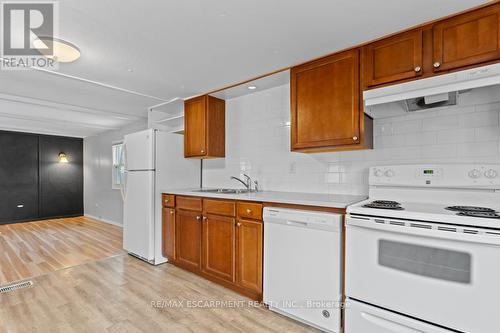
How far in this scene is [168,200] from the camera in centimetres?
329

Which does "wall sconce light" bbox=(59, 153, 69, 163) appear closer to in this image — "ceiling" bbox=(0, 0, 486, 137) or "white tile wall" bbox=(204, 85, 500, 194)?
"ceiling" bbox=(0, 0, 486, 137)

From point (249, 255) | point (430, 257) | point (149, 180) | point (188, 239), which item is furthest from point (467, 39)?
point (149, 180)

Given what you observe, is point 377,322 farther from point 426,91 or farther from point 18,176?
point 18,176

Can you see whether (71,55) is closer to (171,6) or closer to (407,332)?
(171,6)

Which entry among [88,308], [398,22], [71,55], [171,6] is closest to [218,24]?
[171,6]

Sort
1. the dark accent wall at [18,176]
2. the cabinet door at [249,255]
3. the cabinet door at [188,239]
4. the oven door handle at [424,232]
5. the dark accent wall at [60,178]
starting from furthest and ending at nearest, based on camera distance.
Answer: the dark accent wall at [60,178]
the dark accent wall at [18,176]
the cabinet door at [188,239]
the cabinet door at [249,255]
the oven door handle at [424,232]

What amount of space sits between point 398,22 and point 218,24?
1.26 meters

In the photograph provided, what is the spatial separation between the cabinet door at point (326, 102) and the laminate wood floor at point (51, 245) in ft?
10.8

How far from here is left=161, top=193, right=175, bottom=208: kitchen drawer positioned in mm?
3219

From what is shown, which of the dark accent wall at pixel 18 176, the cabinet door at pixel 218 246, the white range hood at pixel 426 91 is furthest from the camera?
the dark accent wall at pixel 18 176

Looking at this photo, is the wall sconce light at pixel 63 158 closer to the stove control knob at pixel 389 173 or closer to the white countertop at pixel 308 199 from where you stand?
the white countertop at pixel 308 199

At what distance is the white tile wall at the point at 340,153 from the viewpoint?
182 cm

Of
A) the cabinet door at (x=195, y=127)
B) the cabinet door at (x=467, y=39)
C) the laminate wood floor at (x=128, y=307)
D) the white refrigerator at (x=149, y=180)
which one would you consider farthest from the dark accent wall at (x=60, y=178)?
the cabinet door at (x=467, y=39)

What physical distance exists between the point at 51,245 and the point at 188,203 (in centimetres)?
296
